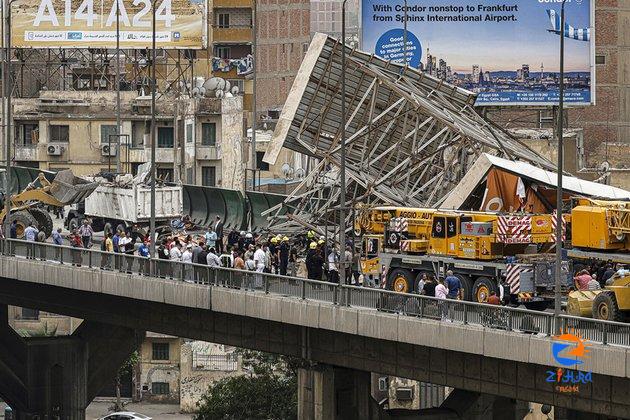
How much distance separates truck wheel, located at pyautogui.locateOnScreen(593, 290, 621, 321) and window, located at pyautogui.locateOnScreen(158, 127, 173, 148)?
194 ft

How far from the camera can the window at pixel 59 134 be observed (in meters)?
102

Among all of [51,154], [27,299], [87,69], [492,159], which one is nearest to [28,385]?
[27,299]

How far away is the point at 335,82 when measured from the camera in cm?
7188

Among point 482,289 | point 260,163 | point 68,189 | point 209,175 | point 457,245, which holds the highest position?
point 260,163

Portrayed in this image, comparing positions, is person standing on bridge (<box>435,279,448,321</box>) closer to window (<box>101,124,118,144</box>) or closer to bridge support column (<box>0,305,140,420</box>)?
bridge support column (<box>0,305,140,420</box>)

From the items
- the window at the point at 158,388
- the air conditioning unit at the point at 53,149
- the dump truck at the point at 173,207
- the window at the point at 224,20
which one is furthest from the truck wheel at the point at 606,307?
the window at the point at 224,20

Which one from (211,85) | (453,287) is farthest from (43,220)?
(211,85)

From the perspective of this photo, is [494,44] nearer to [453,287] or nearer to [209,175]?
[209,175]

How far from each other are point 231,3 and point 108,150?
33.6 metres

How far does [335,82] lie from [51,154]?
1259 inches

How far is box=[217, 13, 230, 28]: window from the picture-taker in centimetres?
13175

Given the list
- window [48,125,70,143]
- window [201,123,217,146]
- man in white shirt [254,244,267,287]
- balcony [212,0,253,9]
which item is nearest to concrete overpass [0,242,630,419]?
man in white shirt [254,244,267,287]

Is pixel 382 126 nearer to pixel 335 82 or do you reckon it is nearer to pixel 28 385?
pixel 335 82

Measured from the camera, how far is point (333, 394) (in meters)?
51.2
